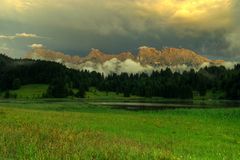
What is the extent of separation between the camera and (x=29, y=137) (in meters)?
23.5

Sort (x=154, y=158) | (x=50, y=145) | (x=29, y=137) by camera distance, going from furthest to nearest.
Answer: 1. (x=29, y=137)
2. (x=50, y=145)
3. (x=154, y=158)

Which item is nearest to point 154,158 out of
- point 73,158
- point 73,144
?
point 73,158

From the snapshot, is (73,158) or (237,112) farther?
(237,112)

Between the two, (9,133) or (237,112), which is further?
(237,112)

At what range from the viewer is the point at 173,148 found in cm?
2398

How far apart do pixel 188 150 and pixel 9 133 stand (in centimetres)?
1113

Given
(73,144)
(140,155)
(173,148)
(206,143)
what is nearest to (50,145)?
(73,144)

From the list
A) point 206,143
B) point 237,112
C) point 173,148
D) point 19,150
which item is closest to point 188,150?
point 173,148

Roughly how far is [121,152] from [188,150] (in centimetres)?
595

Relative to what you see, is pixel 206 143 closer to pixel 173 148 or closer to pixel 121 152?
pixel 173 148

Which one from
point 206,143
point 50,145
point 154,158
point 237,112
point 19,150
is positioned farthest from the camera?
point 237,112

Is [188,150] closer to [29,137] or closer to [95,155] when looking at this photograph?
[95,155]

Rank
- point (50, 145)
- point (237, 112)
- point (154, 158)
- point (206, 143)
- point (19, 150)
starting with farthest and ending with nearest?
point (237, 112) < point (206, 143) < point (50, 145) < point (19, 150) < point (154, 158)

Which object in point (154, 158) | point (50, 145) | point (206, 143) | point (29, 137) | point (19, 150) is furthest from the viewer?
point (206, 143)
